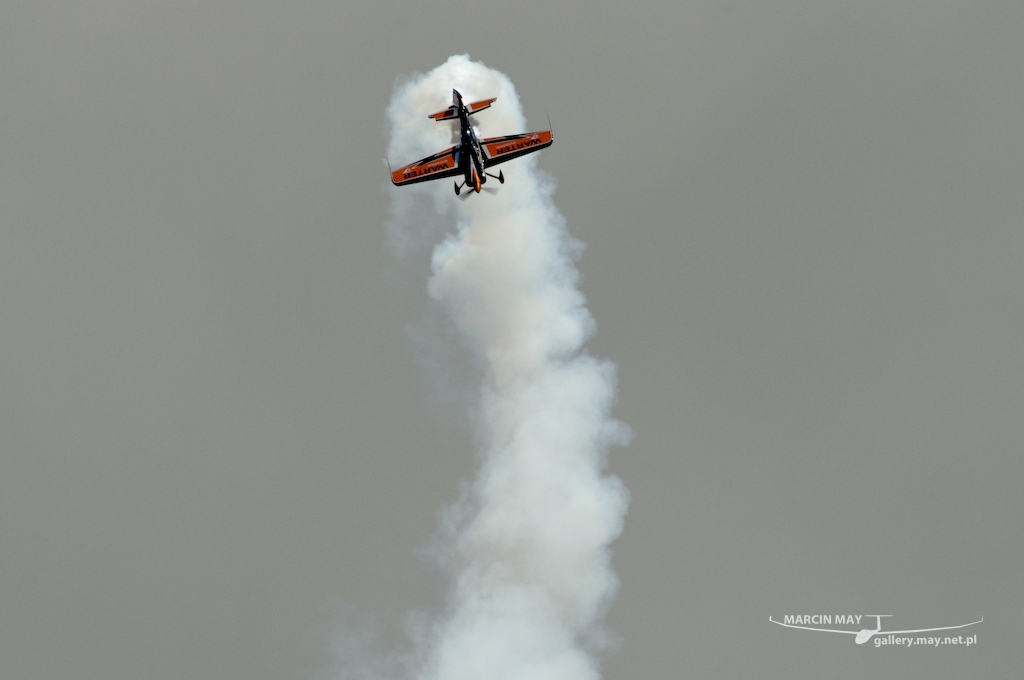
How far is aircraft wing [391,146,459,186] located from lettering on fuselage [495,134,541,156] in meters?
3.41

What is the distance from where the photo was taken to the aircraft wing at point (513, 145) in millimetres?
91750

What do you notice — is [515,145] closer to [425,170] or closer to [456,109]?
[456,109]

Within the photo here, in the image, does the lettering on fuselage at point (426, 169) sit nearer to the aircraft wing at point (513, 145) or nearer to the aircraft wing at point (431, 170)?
the aircraft wing at point (431, 170)

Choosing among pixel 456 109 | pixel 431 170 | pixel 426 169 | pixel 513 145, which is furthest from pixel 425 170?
pixel 513 145

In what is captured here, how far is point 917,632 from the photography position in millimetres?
132625

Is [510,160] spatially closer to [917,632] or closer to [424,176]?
[424,176]

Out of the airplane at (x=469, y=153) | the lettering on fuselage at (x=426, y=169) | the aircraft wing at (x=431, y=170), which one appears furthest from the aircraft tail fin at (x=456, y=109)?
the lettering on fuselage at (x=426, y=169)

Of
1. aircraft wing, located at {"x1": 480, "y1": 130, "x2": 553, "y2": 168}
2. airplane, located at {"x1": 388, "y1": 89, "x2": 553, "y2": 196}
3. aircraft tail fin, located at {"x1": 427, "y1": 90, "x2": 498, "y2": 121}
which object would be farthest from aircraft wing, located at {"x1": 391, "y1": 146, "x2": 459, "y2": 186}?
aircraft wing, located at {"x1": 480, "y1": 130, "x2": 553, "y2": 168}

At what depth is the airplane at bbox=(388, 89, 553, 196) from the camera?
89.9m

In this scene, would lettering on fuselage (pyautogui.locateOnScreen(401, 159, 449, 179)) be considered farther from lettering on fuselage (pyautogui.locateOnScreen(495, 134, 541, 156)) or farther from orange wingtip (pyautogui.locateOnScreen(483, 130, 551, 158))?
lettering on fuselage (pyautogui.locateOnScreen(495, 134, 541, 156))

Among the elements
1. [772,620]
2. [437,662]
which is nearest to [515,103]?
[437,662]

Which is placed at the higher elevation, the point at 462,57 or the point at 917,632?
the point at 462,57

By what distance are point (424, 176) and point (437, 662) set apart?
43282mm

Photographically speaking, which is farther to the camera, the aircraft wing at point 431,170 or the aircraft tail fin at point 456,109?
the aircraft wing at point 431,170
